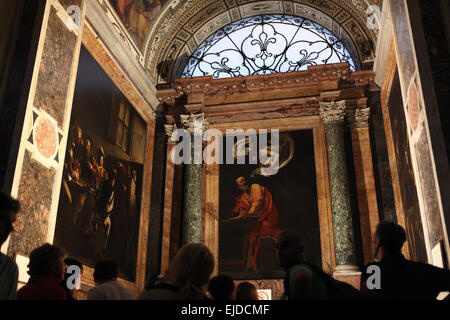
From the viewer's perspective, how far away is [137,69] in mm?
10945

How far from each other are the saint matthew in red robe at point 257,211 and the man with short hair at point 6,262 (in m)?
8.07

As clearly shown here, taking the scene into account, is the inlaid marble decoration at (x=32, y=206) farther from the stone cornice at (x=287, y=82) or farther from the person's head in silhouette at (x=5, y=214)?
the stone cornice at (x=287, y=82)

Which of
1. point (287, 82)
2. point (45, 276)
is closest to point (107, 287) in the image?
point (45, 276)

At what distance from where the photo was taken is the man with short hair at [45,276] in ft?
10.0

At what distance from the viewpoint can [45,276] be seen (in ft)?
10.4

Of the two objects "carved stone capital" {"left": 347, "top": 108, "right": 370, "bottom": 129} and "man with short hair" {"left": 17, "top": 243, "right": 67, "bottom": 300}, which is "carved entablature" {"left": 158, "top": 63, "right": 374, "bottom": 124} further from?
"man with short hair" {"left": 17, "top": 243, "right": 67, "bottom": 300}

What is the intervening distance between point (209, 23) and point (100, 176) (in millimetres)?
6212

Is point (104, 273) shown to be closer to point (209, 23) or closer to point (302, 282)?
point (302, 282)

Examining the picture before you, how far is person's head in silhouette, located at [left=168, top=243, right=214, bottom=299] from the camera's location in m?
2.59

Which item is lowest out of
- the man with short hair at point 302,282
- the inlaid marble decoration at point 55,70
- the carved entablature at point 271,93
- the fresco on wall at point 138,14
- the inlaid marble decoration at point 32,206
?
the man with short hair at point 302,282

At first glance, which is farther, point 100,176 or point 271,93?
point 271,93

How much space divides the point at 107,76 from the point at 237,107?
3551mm

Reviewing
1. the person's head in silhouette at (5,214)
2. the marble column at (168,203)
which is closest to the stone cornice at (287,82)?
the marble column at (168,203)
